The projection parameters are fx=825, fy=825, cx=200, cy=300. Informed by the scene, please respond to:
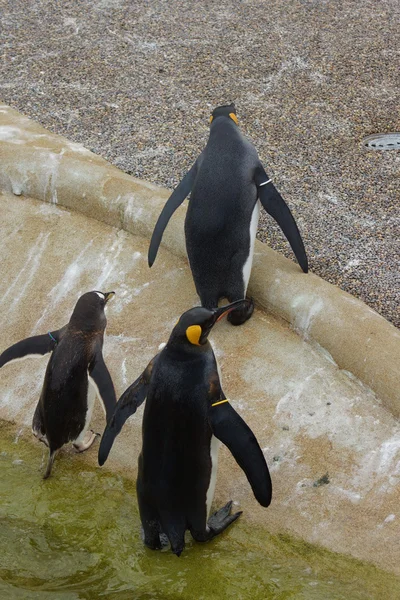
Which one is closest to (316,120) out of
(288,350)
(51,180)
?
(51,180)

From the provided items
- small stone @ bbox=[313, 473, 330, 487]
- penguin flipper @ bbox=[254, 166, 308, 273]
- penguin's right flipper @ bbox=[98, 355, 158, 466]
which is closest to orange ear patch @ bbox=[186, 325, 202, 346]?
penguin's right flipper @ bbox=[98, 355, 158, 466]

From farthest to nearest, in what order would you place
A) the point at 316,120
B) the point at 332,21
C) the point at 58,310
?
the point at 332,21
the point at 316,120
the point at 58,310

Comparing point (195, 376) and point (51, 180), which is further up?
point (195, 376)

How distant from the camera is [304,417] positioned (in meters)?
3.88

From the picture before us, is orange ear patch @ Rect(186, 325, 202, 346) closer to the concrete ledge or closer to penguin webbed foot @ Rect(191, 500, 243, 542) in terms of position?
penguin webbed foot @ Rect(191, 500, 243, 542)

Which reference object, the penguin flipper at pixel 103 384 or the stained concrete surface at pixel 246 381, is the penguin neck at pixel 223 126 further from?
the penguin flipper at pixel 103 384

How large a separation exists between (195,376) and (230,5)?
5.79m

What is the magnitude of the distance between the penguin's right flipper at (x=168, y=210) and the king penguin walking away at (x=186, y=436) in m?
1.36

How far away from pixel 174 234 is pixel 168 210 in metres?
0.32

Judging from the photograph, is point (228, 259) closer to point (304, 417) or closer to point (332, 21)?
point (304, 417)

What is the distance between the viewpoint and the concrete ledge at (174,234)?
3947mm

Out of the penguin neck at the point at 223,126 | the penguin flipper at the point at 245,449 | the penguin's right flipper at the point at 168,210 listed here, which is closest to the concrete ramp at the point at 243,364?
the penguin's right flipper at the point at 168,210

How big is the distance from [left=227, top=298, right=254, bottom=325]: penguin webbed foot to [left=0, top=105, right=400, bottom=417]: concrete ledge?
0.35ft

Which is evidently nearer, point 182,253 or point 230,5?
point 182,253
